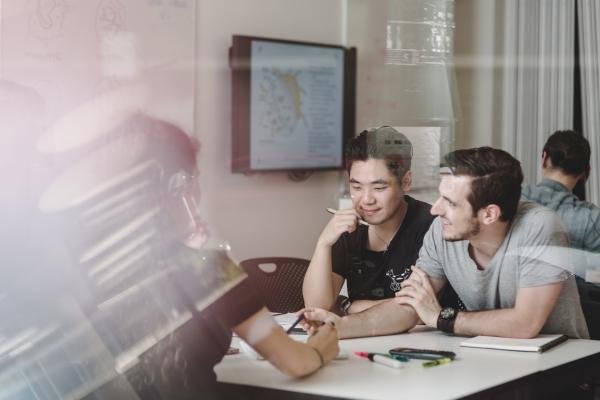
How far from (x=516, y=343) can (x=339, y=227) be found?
565 mm

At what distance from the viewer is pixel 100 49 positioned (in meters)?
2.36

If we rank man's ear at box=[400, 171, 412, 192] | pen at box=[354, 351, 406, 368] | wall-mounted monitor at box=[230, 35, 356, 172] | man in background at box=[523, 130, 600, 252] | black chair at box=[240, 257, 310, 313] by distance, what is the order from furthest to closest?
wall-mounted monitor at box=[230, 35, 356, 172], black chair at box=[240, 257, 310, 313], man's ear at box=[400, 171, 412, 192], man in background at box=[523, 130, 600, 252], pen at box=[354, 351, 406, 368]

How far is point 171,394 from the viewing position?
1342 millimetres

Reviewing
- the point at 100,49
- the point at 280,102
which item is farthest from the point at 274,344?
the point at 280,102

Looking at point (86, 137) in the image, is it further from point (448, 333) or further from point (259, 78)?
point (259, 78)

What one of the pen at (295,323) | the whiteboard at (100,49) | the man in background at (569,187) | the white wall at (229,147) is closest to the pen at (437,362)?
the pen at (295,323)

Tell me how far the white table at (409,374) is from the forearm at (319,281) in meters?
0.34

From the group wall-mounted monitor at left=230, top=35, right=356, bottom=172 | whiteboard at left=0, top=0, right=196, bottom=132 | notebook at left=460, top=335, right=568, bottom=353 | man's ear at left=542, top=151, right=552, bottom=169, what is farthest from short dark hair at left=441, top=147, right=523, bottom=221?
wall-mounted monitor at left=230, top=35, right=356, bottom=172

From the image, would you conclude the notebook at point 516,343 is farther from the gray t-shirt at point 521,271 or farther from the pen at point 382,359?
the pen at point 382,359

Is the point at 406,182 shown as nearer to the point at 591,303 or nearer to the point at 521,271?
the point at 521,271

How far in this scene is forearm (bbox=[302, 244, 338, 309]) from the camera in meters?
1.97

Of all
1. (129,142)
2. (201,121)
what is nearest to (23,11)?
(201,121)

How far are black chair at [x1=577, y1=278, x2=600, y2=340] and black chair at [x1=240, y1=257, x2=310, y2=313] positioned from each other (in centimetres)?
63

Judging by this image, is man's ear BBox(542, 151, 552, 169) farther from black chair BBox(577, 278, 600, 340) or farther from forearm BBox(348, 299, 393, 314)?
forearm BBox(348, 299, 393, 314)
